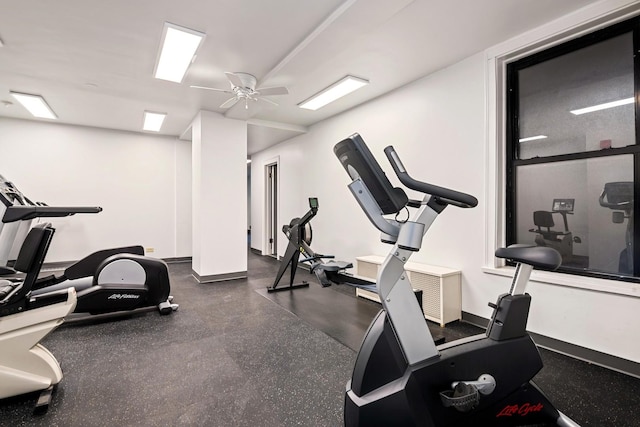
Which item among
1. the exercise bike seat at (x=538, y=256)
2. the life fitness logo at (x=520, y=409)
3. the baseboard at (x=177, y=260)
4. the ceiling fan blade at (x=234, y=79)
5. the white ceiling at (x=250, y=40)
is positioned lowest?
the baseboard at (x=177, y=260)

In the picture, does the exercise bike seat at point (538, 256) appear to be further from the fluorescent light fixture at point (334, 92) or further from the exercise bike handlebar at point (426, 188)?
the fluorescent light fixture at point (334, 92)

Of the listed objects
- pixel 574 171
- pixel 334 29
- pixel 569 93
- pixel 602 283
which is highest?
pixel 334 29

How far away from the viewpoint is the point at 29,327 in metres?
1.86

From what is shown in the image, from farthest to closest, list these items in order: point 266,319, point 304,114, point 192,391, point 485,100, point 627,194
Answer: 1. point 304,114
2. point 266,319
3. point 485,100
4. point 627,194
5. point 192,391

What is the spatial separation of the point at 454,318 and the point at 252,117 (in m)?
4.40

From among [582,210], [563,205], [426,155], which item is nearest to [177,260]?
[426,155]

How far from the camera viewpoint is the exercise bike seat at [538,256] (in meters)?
1.46

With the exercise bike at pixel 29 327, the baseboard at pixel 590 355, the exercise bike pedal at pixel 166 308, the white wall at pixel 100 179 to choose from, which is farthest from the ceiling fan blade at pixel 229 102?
the baseboard at pixel 590 355

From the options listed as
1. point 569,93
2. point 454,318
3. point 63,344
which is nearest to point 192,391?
point 63,344

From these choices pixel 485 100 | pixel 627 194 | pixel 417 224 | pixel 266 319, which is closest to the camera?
pixel 417 224

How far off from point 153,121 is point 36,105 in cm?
158

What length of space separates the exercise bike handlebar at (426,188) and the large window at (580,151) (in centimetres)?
195

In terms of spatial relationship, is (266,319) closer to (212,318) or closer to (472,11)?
(212,318)

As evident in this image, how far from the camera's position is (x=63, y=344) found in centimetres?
268
